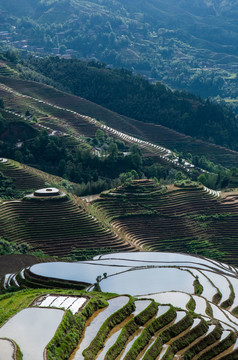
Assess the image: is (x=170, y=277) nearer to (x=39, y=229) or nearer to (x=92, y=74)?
(x=39, y=229)

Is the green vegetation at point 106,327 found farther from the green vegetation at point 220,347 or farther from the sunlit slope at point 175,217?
the sunlit slope at point 175,217

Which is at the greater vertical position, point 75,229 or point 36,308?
point 36,308

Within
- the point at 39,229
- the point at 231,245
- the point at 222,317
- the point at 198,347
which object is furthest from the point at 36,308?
the point at 231,245

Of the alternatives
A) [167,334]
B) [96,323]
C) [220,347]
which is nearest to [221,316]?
[220,347]

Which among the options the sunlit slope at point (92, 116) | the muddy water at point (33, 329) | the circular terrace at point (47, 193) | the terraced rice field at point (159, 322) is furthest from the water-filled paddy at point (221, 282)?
the sunlit slope at point (92, 116)

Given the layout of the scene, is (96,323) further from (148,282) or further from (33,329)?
(148,282)

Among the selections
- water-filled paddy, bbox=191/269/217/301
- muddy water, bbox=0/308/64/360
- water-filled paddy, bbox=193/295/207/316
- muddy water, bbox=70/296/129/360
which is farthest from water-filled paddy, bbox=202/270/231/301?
muddy water, bbox=0/308/64/360

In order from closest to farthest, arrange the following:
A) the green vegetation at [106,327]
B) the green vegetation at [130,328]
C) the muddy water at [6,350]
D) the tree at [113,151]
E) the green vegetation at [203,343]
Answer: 1. the muddy water at [6,350]
2. the green vegetation at [106,327]
3. the green vegetation at [130,328]
4. the green vegetation at [203,343]
5. the tree at [113,151]

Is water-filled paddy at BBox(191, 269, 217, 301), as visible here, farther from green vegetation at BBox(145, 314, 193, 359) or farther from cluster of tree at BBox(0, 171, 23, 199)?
cluster of tree at BBox(0, 171, 23, 199)
